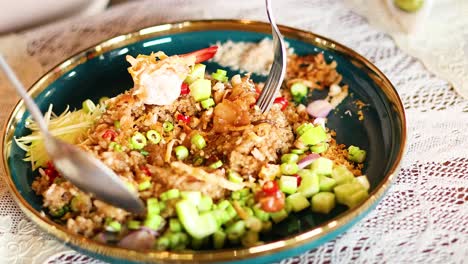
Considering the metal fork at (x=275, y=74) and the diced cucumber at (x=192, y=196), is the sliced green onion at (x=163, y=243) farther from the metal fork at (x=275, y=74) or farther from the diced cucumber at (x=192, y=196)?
the metal fork at (x=275, y=74)

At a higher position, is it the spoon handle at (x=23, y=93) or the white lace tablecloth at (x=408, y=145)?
the spoon handle at (x=23, y=93)

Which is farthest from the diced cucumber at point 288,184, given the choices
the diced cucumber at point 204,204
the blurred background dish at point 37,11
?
the blurred background dish at point 37,11

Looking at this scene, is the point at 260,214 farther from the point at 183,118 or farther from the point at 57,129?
the point at 57,129

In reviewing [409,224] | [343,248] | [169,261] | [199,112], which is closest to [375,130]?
[409,224]

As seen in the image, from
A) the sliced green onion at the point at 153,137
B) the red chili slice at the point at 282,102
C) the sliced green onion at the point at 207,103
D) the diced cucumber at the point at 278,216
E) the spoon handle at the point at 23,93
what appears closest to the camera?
the spoon handle at the point at 23,93

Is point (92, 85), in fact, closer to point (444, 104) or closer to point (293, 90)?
point (293, 90)

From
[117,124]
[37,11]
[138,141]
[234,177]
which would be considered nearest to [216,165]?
[234,177]
